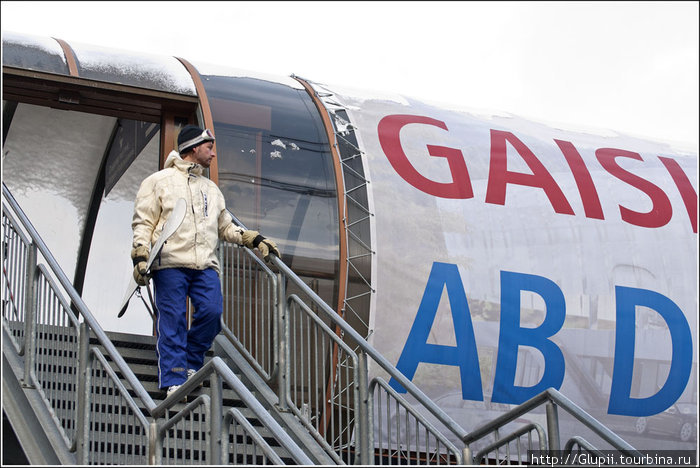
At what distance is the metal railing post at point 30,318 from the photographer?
5.88 metres

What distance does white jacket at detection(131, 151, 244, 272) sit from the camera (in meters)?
6.31

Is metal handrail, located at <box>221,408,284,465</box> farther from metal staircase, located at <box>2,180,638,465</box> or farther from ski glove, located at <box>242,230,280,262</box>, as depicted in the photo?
ski glove, located at <box>242,230,280,262</box>

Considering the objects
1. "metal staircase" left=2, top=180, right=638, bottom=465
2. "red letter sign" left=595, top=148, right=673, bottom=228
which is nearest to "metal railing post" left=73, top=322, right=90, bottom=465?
"metal staircase" left=2, top=180, right=638, bottom=465

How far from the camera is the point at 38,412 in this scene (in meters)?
5.68

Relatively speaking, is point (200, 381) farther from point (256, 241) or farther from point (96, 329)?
point (256, 241)

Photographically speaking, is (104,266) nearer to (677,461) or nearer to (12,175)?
(12,175)

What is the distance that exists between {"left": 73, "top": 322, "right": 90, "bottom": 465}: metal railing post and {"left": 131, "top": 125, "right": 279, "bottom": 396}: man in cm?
62

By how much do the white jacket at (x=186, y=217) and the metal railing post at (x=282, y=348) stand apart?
0.50m

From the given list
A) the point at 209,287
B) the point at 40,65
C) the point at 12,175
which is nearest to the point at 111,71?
the point at 40,65

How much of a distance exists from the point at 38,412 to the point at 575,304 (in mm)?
4930

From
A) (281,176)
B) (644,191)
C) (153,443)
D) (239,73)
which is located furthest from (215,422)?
(644,191)

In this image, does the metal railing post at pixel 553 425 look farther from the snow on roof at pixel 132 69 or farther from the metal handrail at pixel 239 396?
the snow on roof at pixel 132 69

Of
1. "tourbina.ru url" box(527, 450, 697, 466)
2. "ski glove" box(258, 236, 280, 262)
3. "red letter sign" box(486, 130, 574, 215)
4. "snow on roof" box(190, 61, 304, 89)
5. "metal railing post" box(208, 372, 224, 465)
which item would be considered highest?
"snow on roof" box(190, 61, 304, 89)

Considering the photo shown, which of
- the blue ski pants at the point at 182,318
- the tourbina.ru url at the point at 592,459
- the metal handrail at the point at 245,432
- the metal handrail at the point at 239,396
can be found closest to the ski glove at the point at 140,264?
the blue ski pants at the point at 182,318
